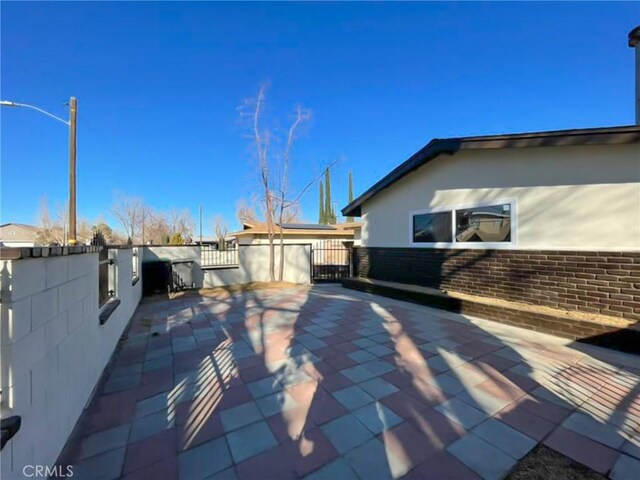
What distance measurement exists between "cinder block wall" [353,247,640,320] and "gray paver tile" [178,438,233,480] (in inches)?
220

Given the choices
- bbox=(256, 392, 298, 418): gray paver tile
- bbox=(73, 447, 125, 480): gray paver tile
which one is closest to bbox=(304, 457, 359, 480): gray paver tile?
bbox=(256, 392, 298, 418): gray paver tile

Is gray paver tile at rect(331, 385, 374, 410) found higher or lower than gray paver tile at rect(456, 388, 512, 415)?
higher

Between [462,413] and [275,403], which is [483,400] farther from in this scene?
[275,403]

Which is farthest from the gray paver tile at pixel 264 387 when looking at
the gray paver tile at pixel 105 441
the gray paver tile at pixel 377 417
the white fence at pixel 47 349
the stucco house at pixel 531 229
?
the stucco house at pixel 531 229

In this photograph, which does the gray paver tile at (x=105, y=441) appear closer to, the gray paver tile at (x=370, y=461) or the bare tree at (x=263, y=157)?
the gray paver tile at (x=370, y=461)

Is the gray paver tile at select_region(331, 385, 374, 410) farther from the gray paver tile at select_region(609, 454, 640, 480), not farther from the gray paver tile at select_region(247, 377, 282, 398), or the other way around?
the gray paver tile at select_region(609, 454, 640, 480)

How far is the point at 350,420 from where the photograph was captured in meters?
2.25

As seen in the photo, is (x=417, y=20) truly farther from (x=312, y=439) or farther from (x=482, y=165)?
(x=312, y=439)

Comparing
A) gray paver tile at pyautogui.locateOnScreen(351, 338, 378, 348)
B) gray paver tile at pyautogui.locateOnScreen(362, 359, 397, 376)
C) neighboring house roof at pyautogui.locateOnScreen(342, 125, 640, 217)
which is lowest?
gray paver tile at pyautogui.locateOnScreen(351, 338, 378, 348)

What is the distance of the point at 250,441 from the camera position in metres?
2.01

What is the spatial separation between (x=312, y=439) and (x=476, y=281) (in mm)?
5192

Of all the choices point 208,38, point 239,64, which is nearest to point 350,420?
point 208,38

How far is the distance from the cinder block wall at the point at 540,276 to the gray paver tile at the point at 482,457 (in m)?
3.94

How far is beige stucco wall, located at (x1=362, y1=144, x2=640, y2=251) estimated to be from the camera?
417cm
